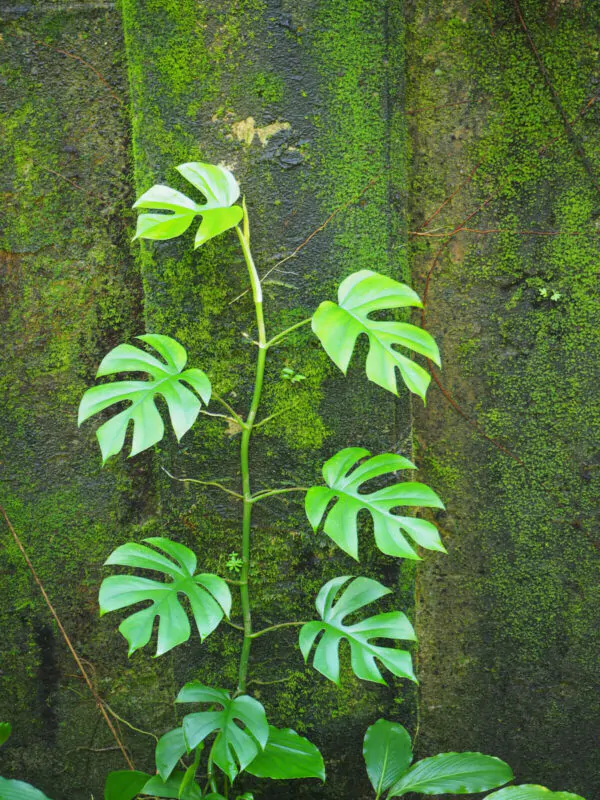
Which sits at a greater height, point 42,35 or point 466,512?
point 42,35

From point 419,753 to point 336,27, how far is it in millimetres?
1832

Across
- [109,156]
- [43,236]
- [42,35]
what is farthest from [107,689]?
[42,35]

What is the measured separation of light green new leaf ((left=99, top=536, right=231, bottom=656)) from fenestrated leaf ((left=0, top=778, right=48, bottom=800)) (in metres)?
0.44

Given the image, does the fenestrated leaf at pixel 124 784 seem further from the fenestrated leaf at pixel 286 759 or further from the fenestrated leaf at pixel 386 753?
the fenestrated leaf at pixel 386 753

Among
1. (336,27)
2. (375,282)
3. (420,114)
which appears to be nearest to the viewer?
(375,282)

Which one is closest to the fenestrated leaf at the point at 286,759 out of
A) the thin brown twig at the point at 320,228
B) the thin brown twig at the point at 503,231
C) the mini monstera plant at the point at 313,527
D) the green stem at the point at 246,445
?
the mini monstera plant at the point at 313,527

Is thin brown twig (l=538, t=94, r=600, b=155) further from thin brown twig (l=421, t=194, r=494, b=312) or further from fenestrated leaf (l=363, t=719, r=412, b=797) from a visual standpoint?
fenestrated leaf (l=363, t=719, r=412, b=797)

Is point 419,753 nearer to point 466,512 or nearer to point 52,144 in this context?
point 466,512

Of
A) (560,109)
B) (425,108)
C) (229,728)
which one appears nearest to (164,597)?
(229,728)

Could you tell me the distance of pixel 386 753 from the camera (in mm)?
1234

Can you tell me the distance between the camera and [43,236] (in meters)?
1.54

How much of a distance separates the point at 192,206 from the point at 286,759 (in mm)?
1125

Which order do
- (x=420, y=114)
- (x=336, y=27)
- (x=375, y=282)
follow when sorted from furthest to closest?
(x=420, y=114), (x=336, y=27), (x=375, y=282)

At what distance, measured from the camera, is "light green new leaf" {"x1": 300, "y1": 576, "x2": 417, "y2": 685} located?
1.10m
